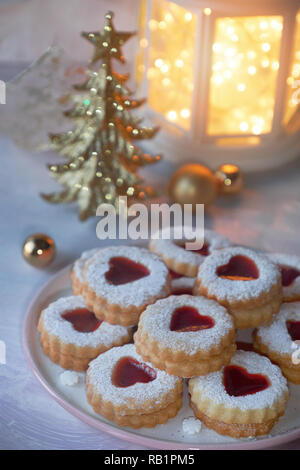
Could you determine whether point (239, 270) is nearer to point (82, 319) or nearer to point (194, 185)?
point (82, 319)

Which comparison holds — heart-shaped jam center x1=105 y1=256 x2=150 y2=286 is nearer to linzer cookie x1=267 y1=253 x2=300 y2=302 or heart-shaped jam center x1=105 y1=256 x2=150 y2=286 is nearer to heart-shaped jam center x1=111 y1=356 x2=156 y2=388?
heart-shaped jam center x1=111 y1=356 x2=156 y2=388

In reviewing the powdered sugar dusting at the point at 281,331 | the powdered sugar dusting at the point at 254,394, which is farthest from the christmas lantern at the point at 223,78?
the powdered sugar dusting at the point at 254,394

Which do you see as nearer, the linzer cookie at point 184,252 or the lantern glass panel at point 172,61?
the linzer cookie at point 184,252

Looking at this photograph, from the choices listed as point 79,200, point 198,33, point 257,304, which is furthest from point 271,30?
point 257,304

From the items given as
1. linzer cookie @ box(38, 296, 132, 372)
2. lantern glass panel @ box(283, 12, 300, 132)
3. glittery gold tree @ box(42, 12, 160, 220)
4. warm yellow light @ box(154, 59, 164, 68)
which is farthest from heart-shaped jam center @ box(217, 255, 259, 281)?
warm yellow light @ box(154, 59, 164, 68)

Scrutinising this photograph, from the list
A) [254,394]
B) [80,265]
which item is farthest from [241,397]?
[80,265]

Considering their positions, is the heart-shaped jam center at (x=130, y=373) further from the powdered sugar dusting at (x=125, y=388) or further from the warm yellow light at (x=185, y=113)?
the warm yellow light at (x=185, y=113)
